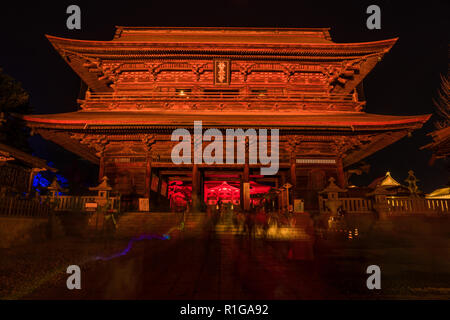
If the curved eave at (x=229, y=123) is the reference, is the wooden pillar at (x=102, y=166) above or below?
below

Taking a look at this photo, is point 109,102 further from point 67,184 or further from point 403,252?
point 67,184

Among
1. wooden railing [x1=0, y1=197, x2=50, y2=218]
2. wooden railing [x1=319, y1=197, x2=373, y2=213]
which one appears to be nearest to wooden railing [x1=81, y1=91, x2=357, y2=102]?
wooden railing [x1=319, y1=197, x2=373, y2=213]

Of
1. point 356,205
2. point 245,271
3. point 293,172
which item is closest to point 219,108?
point 293,172

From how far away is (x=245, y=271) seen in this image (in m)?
4.97

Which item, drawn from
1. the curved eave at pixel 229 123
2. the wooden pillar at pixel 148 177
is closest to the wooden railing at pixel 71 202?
the wooden pillar at pixel 148 177

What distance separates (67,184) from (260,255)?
31505 mm

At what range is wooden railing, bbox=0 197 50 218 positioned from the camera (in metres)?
8.55

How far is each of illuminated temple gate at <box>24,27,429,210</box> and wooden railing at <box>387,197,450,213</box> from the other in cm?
390

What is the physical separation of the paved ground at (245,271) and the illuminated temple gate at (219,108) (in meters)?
6.37

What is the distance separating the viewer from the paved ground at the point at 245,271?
3924mm

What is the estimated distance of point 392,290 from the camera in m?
4.05

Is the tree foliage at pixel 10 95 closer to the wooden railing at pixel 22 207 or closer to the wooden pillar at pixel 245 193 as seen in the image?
the wooden railing at pixel 22 207

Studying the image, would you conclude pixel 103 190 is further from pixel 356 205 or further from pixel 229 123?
pixel 356 205
